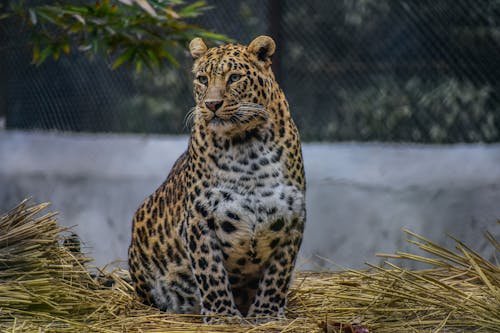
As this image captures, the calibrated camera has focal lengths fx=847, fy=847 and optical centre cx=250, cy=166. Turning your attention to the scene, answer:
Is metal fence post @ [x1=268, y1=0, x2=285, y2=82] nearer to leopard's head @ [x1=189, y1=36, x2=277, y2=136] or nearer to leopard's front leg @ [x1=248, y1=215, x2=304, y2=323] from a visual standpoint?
leopard's head @ [x1=189, y1=36, x2=277, y2=136]

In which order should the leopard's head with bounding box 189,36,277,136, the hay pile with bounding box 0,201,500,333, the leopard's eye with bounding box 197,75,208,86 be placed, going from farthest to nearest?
the leopard's eye with bounding box 197,75,208,86 < the leopard's head with bounding box 189,36,277,136 < the hay pile with bounding box 0,201,500,333

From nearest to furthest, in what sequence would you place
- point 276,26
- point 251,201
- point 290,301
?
1. point 251,201
2. point 290,301
3. point 276,26

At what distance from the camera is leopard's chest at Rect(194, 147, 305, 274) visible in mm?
4023

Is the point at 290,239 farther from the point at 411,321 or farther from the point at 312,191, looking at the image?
the point at 312,191

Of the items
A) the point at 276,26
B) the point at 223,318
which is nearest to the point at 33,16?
the point at 276,26

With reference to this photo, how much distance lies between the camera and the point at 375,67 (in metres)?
6.13

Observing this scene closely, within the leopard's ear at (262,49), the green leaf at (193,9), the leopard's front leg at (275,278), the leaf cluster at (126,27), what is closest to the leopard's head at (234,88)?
the leopard's ear at (262,49)

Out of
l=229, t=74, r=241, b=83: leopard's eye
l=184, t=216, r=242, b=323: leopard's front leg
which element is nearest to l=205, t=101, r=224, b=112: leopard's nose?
l=229, t=74, r=241, b=83: leopard's eye

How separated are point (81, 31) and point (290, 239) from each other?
3306mm

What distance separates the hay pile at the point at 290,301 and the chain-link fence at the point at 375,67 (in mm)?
1373

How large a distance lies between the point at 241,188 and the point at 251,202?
3.4 inches

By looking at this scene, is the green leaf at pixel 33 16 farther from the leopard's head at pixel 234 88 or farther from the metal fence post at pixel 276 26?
the leopard's head at pixel 234 88

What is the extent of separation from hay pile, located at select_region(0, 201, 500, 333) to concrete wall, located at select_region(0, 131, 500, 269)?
3.00 ft

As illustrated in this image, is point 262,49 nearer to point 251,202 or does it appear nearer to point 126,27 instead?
point 251,202
